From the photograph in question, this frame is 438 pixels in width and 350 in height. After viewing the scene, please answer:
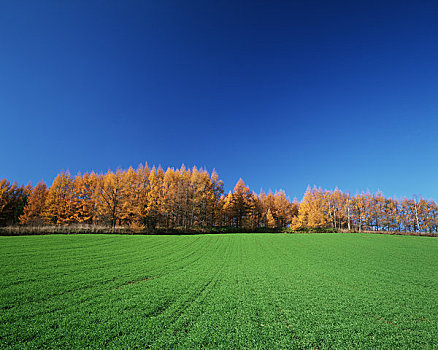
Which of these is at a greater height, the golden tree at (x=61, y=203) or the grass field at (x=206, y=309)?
the golden tree at (x=61, y=203)

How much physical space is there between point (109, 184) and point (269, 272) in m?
33.6

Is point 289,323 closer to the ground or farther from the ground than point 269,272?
farther from the ground

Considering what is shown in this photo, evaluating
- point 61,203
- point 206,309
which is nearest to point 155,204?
point 61,203

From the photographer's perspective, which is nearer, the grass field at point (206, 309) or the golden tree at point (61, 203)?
the grass field at point (206, 309)

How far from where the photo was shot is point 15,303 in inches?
189

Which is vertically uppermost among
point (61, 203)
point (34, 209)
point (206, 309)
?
point (61, 203)

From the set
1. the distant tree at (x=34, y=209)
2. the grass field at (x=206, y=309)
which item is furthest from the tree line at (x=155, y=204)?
the grass field at (x=206, y=309)

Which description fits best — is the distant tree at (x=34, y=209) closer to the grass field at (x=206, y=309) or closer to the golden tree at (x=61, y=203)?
the golden tree at (x=61, y=203)

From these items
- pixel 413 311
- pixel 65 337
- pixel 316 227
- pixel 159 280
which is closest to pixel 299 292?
pixel 413 311

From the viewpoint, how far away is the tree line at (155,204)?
33875mm

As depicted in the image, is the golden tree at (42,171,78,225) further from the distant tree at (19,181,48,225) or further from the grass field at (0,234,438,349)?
the grass field at (0,234,438,349)

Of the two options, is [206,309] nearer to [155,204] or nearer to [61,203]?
[155,204]

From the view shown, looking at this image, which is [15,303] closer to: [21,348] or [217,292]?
[21,348]

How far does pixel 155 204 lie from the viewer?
35.2 meters
